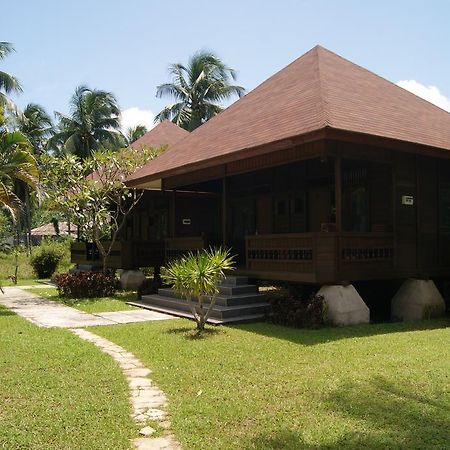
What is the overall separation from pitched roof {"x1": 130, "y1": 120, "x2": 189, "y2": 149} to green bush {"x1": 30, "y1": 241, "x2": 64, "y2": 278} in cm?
673

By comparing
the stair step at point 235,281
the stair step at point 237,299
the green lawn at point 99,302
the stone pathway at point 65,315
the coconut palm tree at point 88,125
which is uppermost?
the coconut palm tree at point 88,125

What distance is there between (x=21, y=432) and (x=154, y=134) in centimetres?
2034

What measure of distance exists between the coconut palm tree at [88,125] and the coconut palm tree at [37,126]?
10.9 ft

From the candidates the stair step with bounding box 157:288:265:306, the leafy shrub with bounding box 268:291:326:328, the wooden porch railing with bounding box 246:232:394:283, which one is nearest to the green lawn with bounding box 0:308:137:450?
the stair step with bounding box 157:288:265:306

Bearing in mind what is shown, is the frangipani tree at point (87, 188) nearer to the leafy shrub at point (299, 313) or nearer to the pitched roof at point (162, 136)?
the pitched roof at point (162, 136)

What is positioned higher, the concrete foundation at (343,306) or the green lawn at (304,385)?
the concrete foundation at (343,306)

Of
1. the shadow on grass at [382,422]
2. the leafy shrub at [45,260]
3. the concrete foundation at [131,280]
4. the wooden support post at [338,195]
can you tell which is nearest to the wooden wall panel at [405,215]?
the wooden support post at [338,195]

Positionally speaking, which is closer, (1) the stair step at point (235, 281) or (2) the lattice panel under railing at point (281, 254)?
(2) the lattice panel under railing at point (281, 254)

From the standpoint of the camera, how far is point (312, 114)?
10609 millimetres

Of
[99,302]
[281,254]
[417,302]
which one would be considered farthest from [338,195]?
[99,302]

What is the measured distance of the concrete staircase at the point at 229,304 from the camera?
35.7ft

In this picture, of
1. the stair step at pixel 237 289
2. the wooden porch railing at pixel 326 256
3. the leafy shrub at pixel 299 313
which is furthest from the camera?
the stair step at pixel 237 289

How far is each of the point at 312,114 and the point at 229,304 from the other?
13.9ft

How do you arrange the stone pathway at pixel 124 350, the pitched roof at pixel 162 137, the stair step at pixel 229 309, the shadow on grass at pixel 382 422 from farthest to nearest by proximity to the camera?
the pitched roof at pixel 162 137 < the stair step at pixel 229 309 < the stone pathway at pixel 124 350 < the shadow on grass at pixel 382 422
